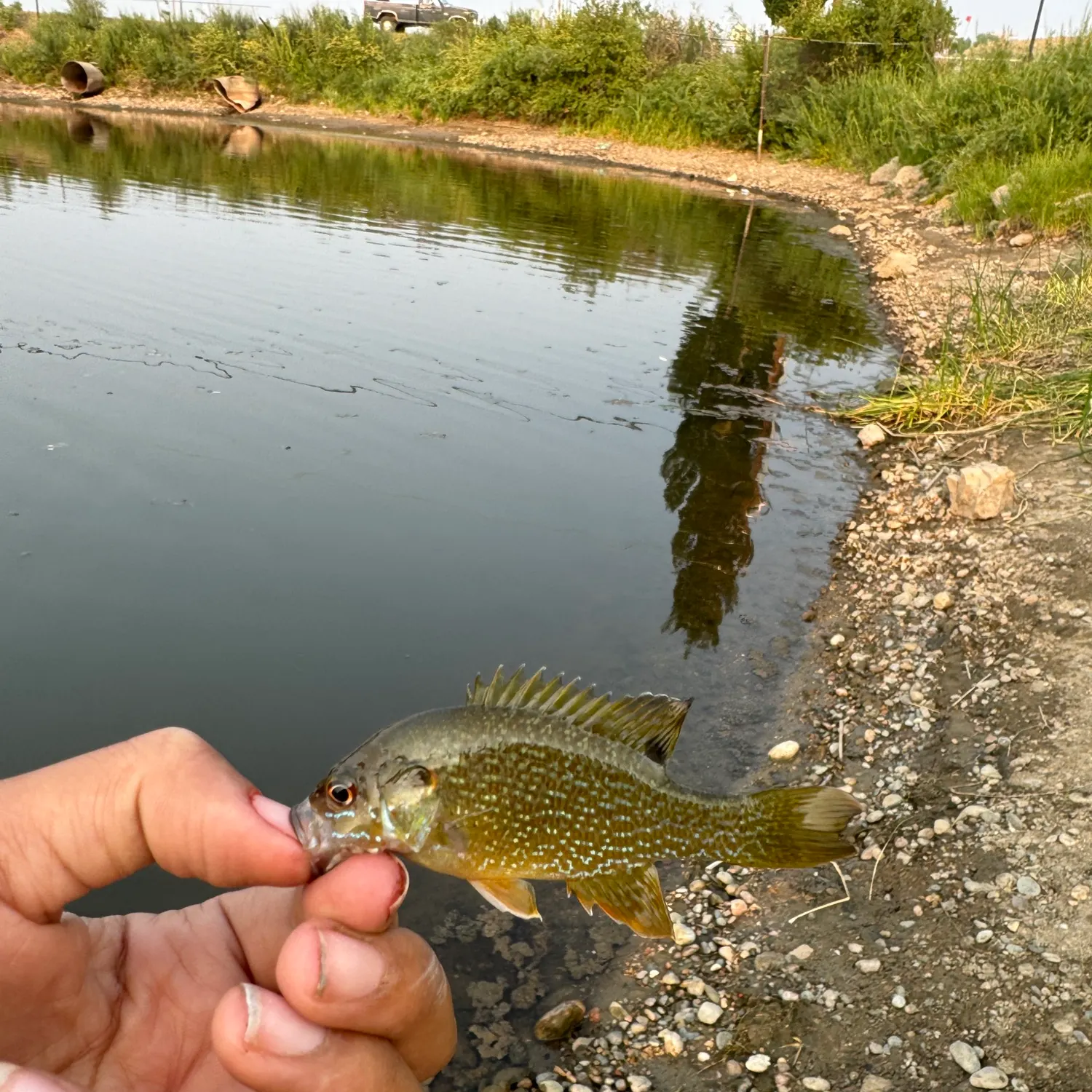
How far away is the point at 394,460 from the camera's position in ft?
32.2

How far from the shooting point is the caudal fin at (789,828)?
246 cm

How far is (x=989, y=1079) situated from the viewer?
3619mm

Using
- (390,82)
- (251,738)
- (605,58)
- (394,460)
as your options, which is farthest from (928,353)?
(390,82)

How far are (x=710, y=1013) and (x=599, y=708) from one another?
2394mm

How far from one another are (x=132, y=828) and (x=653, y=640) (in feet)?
17.9

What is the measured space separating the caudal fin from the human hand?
0.82 m

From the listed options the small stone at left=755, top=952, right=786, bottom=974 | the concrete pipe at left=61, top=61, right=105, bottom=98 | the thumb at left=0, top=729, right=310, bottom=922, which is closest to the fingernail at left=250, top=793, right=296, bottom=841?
the thumb at left=0, top=729, right=310, bottom=922

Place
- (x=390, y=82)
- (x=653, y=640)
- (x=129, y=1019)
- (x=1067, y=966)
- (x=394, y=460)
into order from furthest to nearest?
1. (x=390, y=82)
2. (x=394, y=460)
3. (x=653, y=640)
4. (x=1067, y=966)
5. (x=129, y=1019)

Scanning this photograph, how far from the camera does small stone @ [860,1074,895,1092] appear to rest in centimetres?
372

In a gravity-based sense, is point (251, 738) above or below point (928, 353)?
below

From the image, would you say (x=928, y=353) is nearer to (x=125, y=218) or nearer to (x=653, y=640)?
(x=653, y=640)

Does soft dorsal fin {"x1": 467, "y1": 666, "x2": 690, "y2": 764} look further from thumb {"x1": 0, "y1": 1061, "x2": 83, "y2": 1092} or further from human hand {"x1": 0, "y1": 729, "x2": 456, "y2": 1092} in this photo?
thumb {"x1": 0, "y1": 1061, "x2": 83, "y2": 1092}

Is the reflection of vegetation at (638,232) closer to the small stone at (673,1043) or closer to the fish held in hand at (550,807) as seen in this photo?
the small stone at (673,1043)

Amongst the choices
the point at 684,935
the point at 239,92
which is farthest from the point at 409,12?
the point at 684,935
